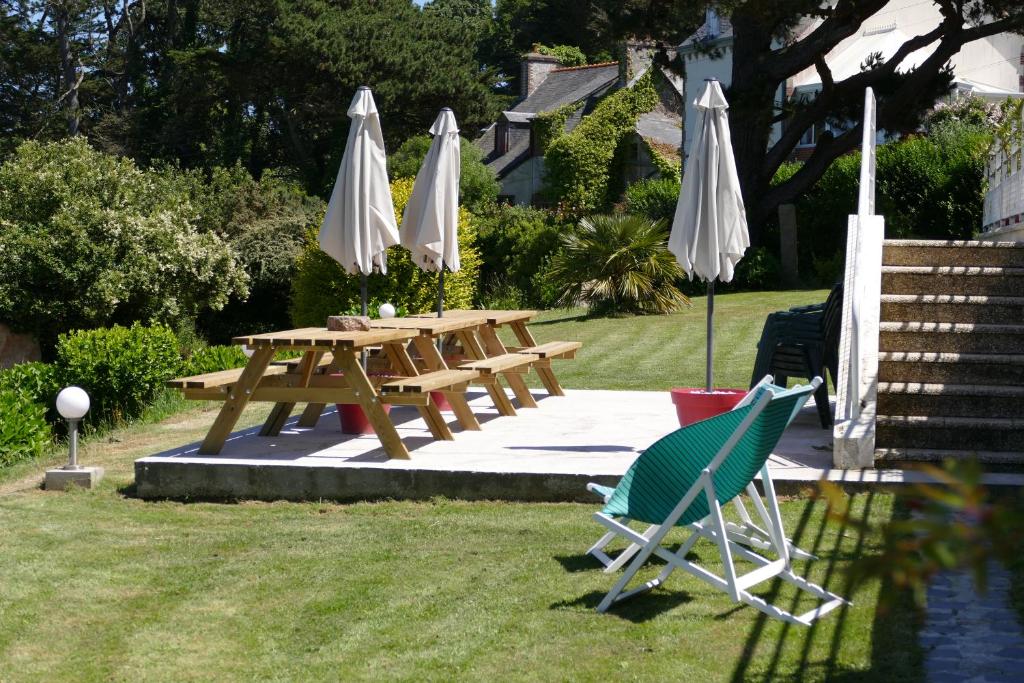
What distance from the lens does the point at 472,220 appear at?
30766 millimetres

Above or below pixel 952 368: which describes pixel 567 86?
above

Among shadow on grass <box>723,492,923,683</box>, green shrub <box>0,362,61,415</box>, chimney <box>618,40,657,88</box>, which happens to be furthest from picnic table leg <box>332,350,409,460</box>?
chimney <box>618,40,657,88</box>

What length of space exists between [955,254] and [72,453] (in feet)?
22.4

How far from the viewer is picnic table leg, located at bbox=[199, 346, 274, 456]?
789 cm

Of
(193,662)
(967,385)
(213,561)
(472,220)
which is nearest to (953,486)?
(193,662)

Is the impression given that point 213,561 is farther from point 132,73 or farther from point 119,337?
point 132,73

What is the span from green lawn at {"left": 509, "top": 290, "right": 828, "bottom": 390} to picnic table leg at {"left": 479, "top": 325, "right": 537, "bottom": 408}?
194 centimetres

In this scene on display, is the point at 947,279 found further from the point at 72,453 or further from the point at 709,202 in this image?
the point at 72,453

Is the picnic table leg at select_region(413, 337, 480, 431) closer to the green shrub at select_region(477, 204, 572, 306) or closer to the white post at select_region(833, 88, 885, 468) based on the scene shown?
the white post at select_region(833, 88, 885, 468)

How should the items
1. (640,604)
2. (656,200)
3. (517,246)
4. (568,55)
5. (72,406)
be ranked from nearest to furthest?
(640,604), (72,406), (656,200), (517,246), (568,55)

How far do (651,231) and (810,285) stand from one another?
16.9 feet

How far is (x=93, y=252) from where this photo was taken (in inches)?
894

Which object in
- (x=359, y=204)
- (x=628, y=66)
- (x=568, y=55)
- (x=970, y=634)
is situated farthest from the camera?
(x=568, y=55)

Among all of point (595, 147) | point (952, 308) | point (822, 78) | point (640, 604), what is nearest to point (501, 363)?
point (952, 308)
